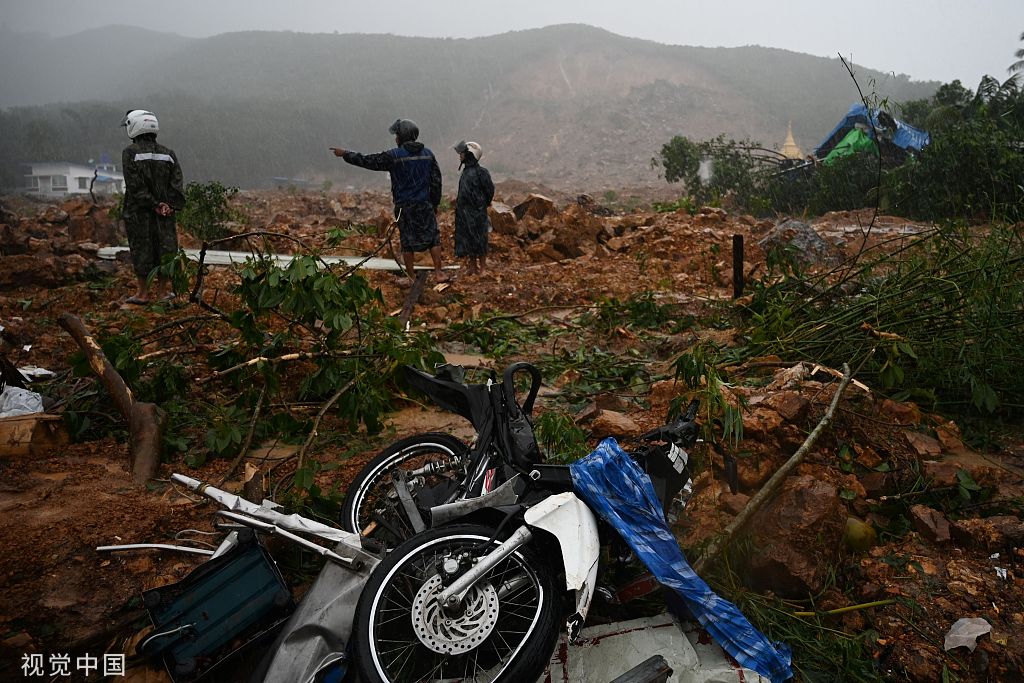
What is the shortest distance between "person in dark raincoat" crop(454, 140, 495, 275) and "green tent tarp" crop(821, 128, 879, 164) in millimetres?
8517

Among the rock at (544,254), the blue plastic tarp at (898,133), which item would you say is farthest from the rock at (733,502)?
the blue plastic tarp at (898,133)

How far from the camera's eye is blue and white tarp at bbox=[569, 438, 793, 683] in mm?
2043

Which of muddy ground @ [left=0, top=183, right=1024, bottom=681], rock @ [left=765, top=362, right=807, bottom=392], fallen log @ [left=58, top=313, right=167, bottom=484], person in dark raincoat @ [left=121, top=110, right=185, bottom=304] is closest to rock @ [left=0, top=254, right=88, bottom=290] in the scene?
person in dark raincoat @ [left=121, top=110, right=185, bottom=304]

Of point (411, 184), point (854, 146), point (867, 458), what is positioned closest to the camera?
point (867, 458)

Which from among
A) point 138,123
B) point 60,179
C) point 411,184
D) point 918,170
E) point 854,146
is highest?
point 854,146

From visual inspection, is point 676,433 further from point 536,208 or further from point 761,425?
point 536,208

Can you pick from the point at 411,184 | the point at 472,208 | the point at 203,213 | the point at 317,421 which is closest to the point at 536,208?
the point at 472,208

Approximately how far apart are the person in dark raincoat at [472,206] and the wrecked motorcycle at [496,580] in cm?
618

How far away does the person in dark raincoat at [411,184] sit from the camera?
6.86 meters

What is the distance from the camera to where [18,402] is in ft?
12.1

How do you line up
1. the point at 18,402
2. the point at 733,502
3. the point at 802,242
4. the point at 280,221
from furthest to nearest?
the point at 280,221, the point at 802,242, the point at 18,402, the point at 733,502

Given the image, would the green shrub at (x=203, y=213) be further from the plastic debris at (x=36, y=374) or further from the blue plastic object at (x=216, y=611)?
the blue plastic object at (x=216, y=611)

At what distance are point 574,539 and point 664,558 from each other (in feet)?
1.00

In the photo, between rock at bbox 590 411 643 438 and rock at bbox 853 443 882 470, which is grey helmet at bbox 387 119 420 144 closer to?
rock at bbox 590 411 643 438
